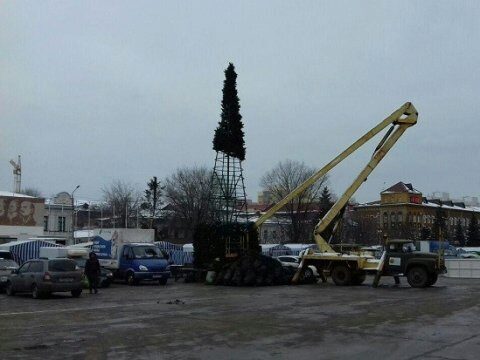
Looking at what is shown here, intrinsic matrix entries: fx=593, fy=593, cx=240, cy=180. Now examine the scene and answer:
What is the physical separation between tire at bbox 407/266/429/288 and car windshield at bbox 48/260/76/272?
15.4 meters

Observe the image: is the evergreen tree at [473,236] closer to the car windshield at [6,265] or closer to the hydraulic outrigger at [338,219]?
the hydraulic outrigger at [338,219]

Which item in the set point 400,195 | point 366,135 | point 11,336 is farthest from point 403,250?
point 400,195

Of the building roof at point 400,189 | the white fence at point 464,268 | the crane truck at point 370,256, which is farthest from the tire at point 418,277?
the building roof at point 400,189

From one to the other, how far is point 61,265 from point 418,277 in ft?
52.6

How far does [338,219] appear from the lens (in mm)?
32406

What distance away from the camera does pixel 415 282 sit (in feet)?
90.8

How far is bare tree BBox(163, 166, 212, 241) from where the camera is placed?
78838 mm

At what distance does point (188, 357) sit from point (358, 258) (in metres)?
20.8

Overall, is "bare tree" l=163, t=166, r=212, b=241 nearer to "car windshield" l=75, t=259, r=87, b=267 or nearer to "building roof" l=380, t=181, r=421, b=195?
"car windshield" l=75, t=259, r=87, b=267

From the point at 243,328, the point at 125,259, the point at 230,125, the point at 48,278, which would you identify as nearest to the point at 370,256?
the point at 125,259

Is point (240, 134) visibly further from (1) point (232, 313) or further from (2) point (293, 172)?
(2) point (293, 172)

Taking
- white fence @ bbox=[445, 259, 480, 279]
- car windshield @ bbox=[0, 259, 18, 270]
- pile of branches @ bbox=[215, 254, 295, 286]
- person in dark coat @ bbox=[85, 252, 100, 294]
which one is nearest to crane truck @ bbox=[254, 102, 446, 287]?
pile of branches @ bbox=[215, 254, 295, 286]

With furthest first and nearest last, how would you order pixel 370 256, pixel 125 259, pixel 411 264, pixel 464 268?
pixel 464 268
pixel 125 259
pixel 370 256
pixel 411 264

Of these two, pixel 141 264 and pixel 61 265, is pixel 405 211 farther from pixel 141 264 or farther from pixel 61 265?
pixel 61 265
